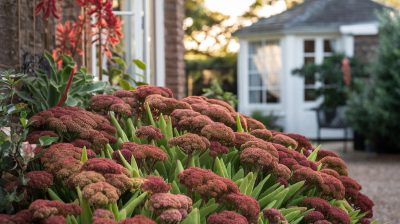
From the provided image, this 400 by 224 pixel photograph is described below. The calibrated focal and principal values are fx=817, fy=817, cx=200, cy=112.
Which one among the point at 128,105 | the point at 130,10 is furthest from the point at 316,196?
the point at 130,10

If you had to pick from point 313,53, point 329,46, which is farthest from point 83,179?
point 329,46

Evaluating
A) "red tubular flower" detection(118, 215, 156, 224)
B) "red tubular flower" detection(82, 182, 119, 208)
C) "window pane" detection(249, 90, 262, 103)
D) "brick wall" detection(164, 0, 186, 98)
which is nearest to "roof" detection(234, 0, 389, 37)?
"window pane" detection(249, 90, 262, 103)

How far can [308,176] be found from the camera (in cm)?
414

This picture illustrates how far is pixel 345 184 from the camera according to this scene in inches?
179

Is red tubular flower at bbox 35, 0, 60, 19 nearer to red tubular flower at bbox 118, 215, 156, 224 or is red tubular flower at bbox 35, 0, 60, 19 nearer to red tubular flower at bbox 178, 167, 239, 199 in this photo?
red tubular flower at bbox 178, 167, 239, 199

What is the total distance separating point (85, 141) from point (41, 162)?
318 mm

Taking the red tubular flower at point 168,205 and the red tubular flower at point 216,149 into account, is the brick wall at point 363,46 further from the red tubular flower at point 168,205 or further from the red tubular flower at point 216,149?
the red tubular flower at point 168,205

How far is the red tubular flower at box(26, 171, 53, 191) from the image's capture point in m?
3.39

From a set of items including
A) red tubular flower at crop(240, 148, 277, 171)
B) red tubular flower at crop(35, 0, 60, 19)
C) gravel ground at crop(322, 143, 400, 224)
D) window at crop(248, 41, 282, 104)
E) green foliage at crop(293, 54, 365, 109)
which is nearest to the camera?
red tubular flower at crop(240, 148, 277, 171)

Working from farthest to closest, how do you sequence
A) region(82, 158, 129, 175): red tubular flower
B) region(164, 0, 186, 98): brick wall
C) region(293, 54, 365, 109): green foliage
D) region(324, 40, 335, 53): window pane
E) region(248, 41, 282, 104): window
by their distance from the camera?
region(248, 41, 282, 104): window
region(324, 40, 335, 53): window pane
region(293, 54, 365, 109): green foliage
region(164, 0, 186, 98): brick wall
region(82, 158, 129, 175): red tubular flower

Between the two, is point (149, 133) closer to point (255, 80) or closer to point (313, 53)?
point (313, 53)

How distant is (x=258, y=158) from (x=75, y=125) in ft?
3.01

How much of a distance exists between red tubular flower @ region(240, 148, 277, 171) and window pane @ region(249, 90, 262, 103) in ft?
56.5

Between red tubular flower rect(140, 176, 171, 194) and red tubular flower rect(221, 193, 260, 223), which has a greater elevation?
red tubular flower rect(140, 176, 171, 194)
